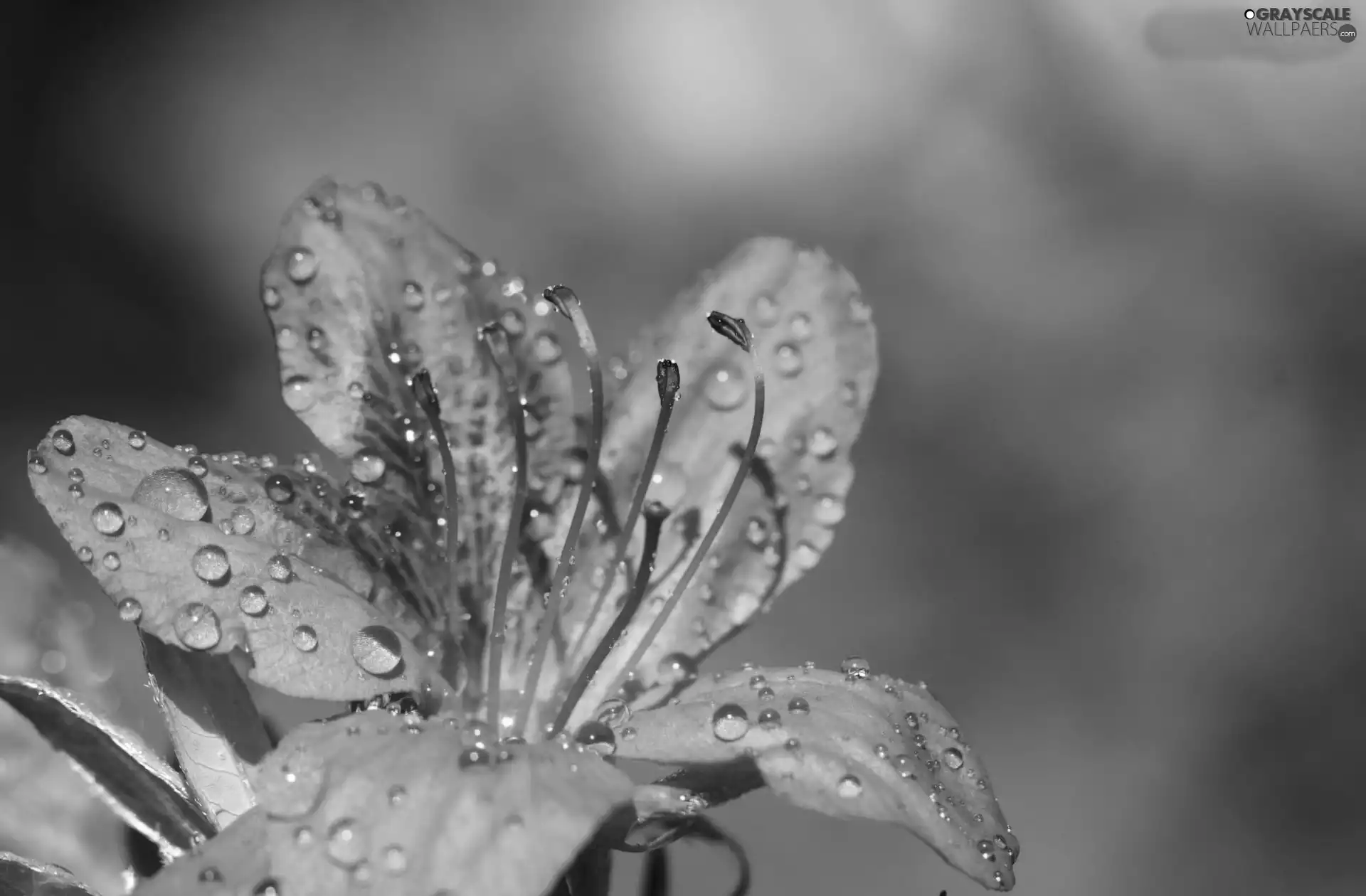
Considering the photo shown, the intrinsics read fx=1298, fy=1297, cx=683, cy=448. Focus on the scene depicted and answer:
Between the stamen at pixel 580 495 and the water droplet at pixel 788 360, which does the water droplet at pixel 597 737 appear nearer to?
the stamen at pixel 580 495

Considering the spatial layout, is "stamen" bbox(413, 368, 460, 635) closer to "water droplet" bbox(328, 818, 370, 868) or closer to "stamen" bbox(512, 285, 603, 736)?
"stamen" bbox(512, 285, 603, 736)

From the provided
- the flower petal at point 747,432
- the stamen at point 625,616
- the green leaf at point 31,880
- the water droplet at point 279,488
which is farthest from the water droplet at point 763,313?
the green leaf at point 31,880

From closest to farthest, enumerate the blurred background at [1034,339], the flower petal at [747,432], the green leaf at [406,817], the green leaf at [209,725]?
the green leaf at [406,817] → the green leaf at [209,725] → the flower petal at [747,432] → the blurred background at [1034,339]

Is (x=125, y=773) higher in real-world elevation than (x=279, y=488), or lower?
lower

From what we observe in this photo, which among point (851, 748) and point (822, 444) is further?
point (822, 444)

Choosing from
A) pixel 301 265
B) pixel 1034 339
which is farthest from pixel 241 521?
pixel 1034 339

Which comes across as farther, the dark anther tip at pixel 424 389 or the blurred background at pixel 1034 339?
the blurred background at pixel 1034 339

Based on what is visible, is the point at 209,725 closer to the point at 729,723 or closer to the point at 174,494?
the point at 174,494

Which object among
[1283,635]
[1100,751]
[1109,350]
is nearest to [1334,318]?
[1109,350]

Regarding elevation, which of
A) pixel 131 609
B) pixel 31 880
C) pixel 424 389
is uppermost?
pixel 424 389
